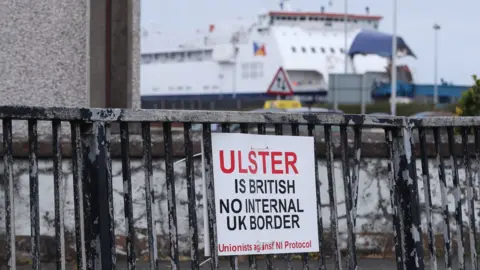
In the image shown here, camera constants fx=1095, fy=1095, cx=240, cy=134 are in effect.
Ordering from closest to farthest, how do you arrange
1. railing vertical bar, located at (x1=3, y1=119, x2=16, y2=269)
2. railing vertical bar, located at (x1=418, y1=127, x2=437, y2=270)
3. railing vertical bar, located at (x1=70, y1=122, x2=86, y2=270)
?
railing vertical bar, located at (x1=3, y1=119, x2=16, y2=269) → railing vertical bar, located at (x1=70, y1=122, x2=86, y2=270) → railing vertical bar, located at (x1=418, y1=127, x2=437, y2=270)

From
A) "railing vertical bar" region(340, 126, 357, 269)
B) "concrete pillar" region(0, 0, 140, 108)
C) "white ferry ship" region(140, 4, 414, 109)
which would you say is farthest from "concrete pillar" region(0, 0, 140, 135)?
"white ferry ship" region(140, 4, 414, 109)

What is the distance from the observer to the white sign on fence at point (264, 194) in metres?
→ 4.82

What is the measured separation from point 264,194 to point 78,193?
879 millimetres

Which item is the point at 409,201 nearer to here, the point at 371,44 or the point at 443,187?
the point at 443,187

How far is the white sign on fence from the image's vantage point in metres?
4.82

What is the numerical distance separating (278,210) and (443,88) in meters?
88.6

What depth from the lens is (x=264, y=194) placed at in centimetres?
493

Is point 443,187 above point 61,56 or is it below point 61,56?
below

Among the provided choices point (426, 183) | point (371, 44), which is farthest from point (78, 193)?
point (371, 44)

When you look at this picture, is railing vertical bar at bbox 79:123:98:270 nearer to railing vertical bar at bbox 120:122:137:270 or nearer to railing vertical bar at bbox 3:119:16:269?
railing vertical bar at bbox 120:122:137:270

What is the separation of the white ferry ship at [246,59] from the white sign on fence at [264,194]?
273ft

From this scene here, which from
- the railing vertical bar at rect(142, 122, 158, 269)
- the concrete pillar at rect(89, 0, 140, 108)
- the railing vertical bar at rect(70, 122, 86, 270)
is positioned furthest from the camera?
the concrete pillar at rect(89, 0, 140, 108)

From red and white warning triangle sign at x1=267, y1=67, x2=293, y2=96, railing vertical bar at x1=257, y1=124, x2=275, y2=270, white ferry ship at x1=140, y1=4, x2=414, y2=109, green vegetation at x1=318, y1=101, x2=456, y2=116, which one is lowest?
green vegetation at x1=318, y1=101, x2=456, y2=116

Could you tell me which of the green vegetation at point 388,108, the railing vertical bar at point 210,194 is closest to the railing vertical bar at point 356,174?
the railing vertical bar at point 210,194
